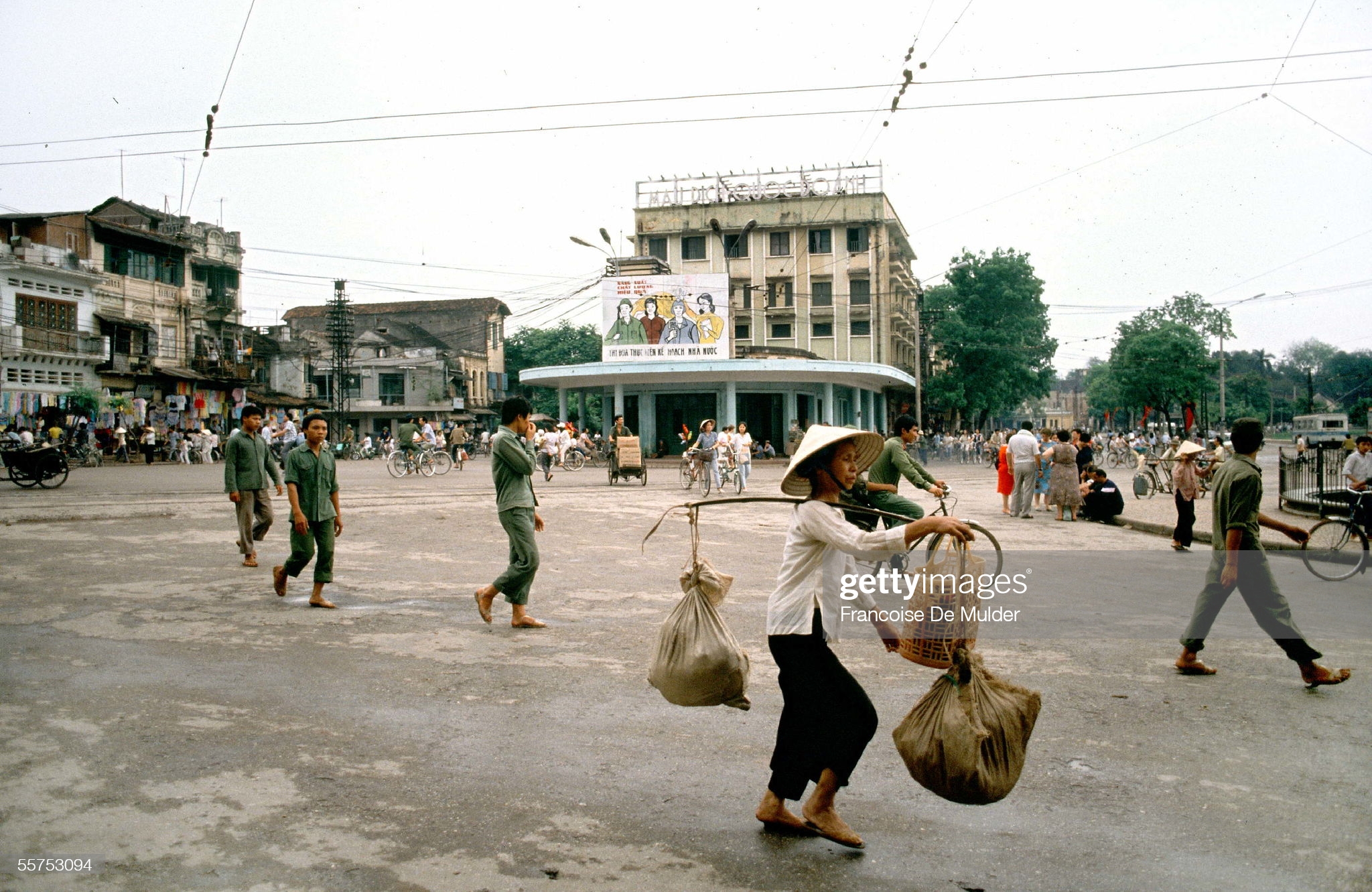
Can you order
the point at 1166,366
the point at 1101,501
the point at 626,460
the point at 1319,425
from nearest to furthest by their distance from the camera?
the point at 1101,501, the point at 626,460, the point at 1319,425, the point at 1166,366

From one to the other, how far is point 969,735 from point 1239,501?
142 inches

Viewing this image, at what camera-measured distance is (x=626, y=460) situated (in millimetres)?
23828

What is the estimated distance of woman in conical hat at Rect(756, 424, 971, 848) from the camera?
3.44m

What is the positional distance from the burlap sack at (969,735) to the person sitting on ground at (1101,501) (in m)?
14.0

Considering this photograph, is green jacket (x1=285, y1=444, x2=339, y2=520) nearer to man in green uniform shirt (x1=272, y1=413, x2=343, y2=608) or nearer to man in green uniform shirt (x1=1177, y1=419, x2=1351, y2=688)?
man in green uniform shirt (x1=272, y1=413, x2=343, y2=608)

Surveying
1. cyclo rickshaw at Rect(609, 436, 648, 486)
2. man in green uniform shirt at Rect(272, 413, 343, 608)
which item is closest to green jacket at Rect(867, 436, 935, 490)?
man in green uniform shirt at Rect(272, 413, 343, 608)

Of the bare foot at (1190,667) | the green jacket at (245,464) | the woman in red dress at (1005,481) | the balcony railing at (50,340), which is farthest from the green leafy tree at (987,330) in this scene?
the bare foot at (1190,667)

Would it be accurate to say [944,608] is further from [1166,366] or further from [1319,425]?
[1319,425]

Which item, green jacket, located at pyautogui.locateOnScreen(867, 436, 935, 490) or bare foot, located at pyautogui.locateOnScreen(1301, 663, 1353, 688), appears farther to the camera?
green jacket, located at pyautogui.locateOnScreen(867, 436, 935, 490)

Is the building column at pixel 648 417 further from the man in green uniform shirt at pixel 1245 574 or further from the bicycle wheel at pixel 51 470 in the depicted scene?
the man in green uniform shirt at pixel 1245 574

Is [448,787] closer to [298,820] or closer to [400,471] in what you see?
[298,820]

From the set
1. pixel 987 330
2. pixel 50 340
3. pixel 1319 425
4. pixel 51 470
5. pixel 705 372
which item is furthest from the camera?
pixel 1319 425

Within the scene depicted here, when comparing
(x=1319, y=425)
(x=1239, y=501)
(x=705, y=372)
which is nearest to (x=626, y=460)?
(x=705, y=372)

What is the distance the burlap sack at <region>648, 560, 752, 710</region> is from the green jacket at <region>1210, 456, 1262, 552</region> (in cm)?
361
